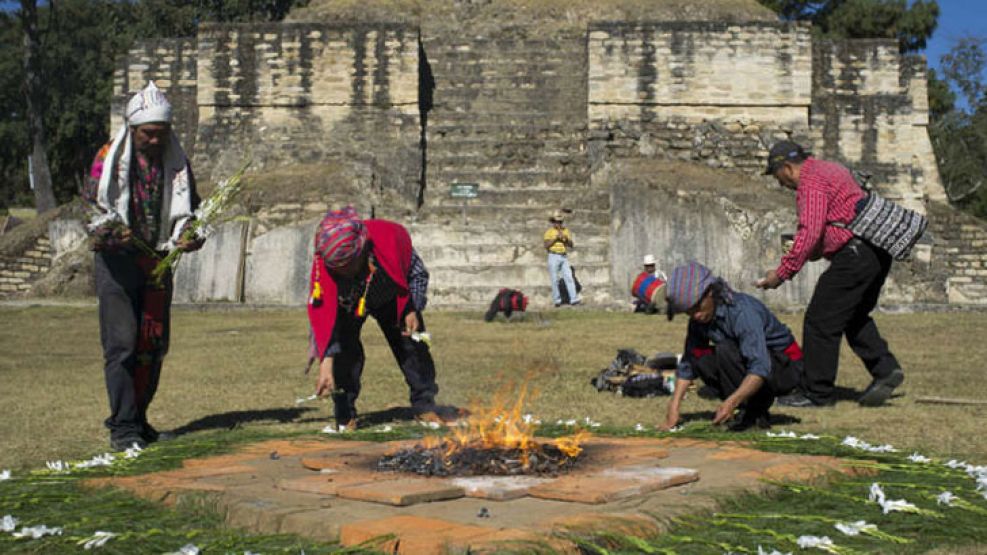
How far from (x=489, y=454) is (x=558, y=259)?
12.4 meters

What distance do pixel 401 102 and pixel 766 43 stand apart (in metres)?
6.43

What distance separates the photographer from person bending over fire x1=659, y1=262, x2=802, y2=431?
20.0 ft

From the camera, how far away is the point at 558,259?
17.1 m

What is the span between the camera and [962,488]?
454 centimetres

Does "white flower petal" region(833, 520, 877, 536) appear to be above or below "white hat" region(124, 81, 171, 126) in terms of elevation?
below

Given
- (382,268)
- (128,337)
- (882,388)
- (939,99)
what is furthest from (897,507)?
(939,99)

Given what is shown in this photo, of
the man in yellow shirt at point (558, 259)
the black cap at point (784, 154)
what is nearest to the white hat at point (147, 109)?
the black cap at point (784, 154)

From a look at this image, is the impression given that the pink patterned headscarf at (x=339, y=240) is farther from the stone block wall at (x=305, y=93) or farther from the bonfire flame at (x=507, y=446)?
the stone block wall at (x=305, y=93)

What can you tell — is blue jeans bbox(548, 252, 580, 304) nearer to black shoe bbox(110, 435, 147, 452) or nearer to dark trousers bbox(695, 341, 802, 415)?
dark trousers bbox(695, 341, 802, 415)

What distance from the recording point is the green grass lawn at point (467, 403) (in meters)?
3.86

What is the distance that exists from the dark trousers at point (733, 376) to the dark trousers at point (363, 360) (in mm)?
1491

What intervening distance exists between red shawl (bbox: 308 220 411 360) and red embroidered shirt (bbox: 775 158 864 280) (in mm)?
2354

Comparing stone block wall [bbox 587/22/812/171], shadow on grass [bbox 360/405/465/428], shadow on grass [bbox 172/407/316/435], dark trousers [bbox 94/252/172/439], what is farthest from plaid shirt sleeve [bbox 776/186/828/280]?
stone block wall [bbox 587/22/812/171]

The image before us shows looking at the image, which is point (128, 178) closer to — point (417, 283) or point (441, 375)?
point (417, 283)
